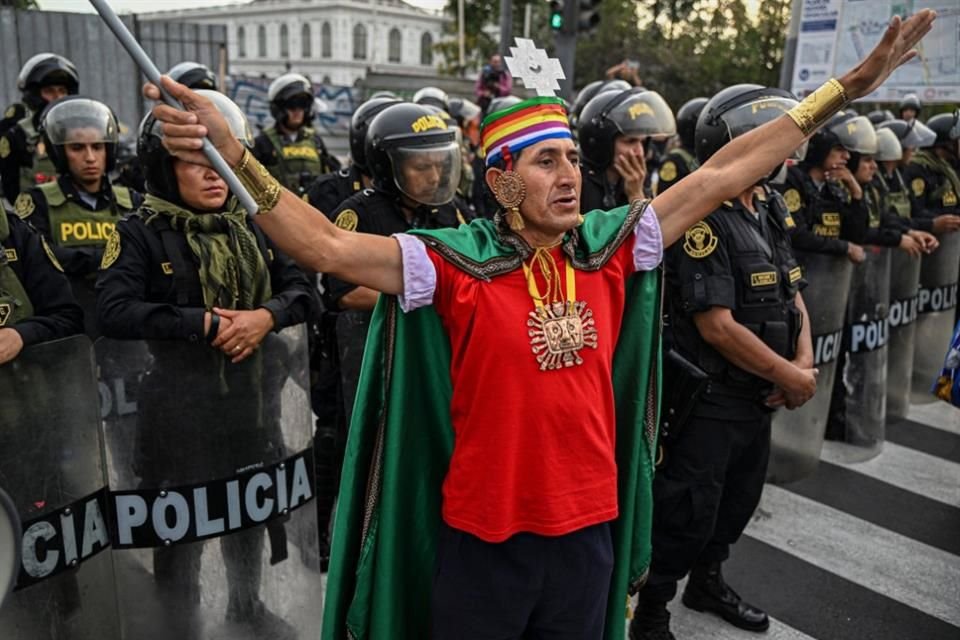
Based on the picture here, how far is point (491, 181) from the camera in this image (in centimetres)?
233

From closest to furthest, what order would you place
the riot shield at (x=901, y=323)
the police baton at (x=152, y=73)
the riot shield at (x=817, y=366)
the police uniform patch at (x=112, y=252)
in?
the police baton at (x=152, y=73) → the police uniform patch at (x=112, y=252) → the riot shield at (x=817, y=366) → the riot shield at (x=901, y=323)

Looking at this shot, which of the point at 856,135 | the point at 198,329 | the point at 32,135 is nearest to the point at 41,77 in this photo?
the point at 32,135

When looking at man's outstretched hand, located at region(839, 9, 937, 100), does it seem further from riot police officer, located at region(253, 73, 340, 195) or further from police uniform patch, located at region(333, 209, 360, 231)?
riot police officer, located at region(253, 73, 340, 195)

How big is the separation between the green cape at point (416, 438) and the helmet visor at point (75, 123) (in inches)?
122

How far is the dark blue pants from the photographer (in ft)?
7.40

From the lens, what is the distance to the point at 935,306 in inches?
252

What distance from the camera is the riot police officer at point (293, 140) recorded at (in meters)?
7.36

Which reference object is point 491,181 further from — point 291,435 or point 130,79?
point 130,79

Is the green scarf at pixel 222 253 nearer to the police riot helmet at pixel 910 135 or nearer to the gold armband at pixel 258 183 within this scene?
the gold armband at pixel 258 183

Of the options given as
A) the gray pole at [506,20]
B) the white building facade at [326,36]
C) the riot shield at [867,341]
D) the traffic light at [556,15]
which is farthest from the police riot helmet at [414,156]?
the white building facade at [326,36]

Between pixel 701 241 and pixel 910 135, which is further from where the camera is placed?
pixel 910 135

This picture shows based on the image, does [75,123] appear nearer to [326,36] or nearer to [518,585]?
[518,585]

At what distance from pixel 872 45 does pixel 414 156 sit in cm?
389

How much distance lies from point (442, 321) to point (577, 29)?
11.0 m
